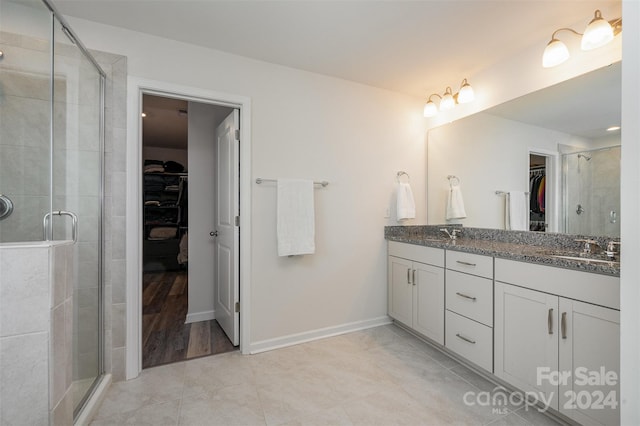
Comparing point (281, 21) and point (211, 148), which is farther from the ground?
point (281, 21)

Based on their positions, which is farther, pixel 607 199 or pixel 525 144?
pixel 525 144

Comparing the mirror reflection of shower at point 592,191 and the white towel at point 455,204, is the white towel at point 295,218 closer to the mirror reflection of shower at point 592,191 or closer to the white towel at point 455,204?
the white towel at point 455,204

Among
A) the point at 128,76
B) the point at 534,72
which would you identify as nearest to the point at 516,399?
the point at 534,72

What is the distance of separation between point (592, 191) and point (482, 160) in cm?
86

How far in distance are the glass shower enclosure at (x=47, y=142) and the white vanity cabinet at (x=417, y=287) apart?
2.28 meters

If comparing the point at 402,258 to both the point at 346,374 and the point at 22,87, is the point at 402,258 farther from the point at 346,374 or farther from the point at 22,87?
the point at 22,87

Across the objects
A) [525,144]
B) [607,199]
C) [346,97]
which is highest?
[346,97]

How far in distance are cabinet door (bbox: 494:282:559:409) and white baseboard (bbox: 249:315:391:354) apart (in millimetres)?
1166

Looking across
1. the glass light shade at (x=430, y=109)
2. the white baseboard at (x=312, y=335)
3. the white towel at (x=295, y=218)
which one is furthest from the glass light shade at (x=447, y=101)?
the white baseboard at (x=312, y=335)

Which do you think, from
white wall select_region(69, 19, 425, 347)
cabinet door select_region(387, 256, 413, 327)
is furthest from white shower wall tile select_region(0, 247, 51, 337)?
cabinet door select_region(387, 256, 413, 327)

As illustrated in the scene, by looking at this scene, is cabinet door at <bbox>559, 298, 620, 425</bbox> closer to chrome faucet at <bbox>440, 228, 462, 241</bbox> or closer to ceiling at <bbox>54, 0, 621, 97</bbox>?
chrome faucet at <bbox>440, 228, 462, 241</bbox>

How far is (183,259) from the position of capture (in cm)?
479

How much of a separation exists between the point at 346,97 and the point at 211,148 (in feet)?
5.06

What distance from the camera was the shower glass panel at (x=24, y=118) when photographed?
138 cm
